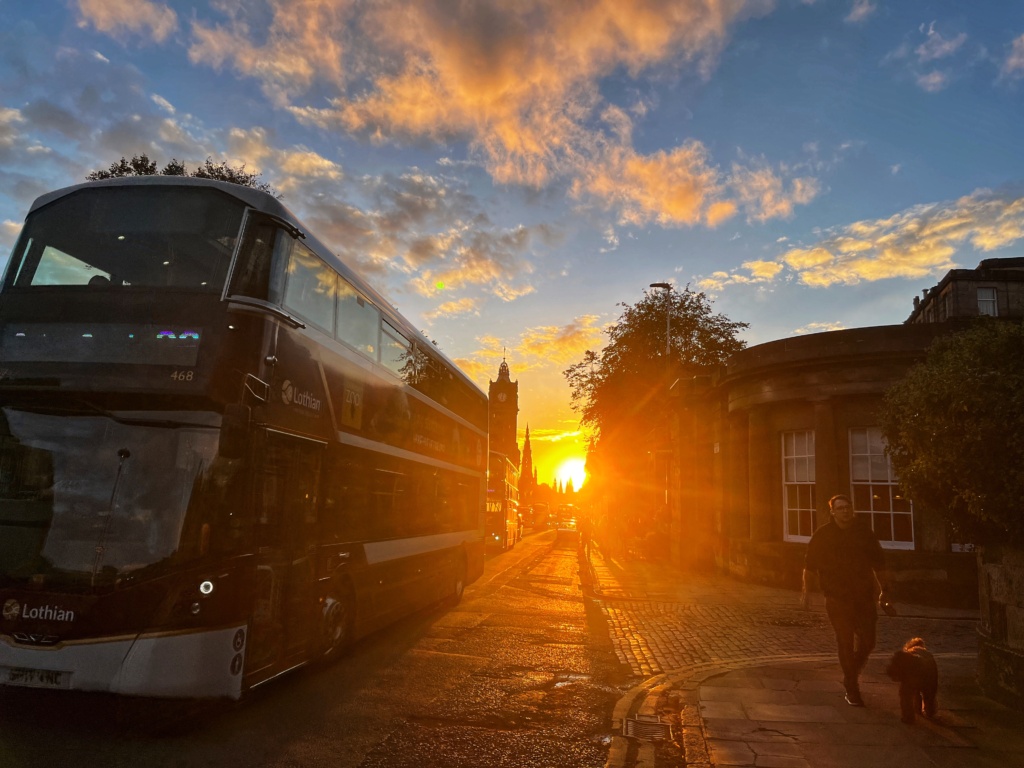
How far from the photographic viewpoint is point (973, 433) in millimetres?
6941

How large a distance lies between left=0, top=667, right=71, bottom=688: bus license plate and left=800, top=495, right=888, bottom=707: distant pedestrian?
629cm

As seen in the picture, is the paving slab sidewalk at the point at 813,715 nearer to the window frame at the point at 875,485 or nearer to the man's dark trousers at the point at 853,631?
the man's dark trousers at the point at 853,631

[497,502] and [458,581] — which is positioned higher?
[497,502]

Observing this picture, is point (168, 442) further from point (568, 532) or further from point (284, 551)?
point (568, 532)

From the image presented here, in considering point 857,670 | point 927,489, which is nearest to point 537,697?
point 857,670

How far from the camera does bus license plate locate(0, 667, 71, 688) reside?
5352 millimetres

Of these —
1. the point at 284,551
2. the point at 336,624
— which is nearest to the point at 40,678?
the point at 284,551

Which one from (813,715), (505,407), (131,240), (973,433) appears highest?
(505,407)

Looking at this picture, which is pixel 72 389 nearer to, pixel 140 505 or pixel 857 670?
pixel 140 505

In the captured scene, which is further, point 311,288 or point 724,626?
point 724,626

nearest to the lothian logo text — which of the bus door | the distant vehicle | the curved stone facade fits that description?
the bus door

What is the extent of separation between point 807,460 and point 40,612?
17236mm

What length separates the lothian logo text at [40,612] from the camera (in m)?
5.39

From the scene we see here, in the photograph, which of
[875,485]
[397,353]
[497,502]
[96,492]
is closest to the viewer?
[96,492]
